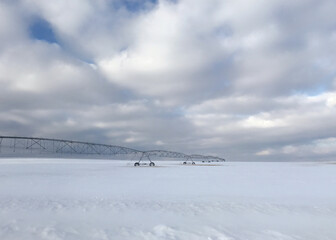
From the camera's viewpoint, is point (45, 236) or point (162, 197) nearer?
point (45, 236)

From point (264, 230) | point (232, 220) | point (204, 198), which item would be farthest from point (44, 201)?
point (264, 230)

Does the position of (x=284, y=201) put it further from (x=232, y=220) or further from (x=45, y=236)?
→ (x=45, y=236)

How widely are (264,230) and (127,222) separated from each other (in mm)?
5665

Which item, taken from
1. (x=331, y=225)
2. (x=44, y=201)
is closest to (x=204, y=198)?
(x=331, y=225)

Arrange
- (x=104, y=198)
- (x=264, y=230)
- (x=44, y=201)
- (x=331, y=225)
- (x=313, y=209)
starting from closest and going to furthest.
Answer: (x=264, y=230)
(x=331, y=225)
(x=313, y=209)
(x=44, y=201)
(x=104, y=198)

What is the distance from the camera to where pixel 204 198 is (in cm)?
1653

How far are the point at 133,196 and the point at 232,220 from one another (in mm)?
7895

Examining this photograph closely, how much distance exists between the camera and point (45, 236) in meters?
8.92

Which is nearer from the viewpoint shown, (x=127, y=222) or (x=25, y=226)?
(x=25, y=226)

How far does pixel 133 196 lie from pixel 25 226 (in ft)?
26.0

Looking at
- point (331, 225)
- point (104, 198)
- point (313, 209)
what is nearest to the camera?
point (331, 225)

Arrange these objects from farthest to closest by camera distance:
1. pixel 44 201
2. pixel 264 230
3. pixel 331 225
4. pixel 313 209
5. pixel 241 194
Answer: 1. pixel 241 194
2. pixel 44 201
3. pixel 313 209
4. pixel 331 225
5. pixel 264 230

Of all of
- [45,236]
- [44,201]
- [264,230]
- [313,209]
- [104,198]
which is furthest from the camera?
[104,198]

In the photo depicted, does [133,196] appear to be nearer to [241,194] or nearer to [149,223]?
[149,223]
